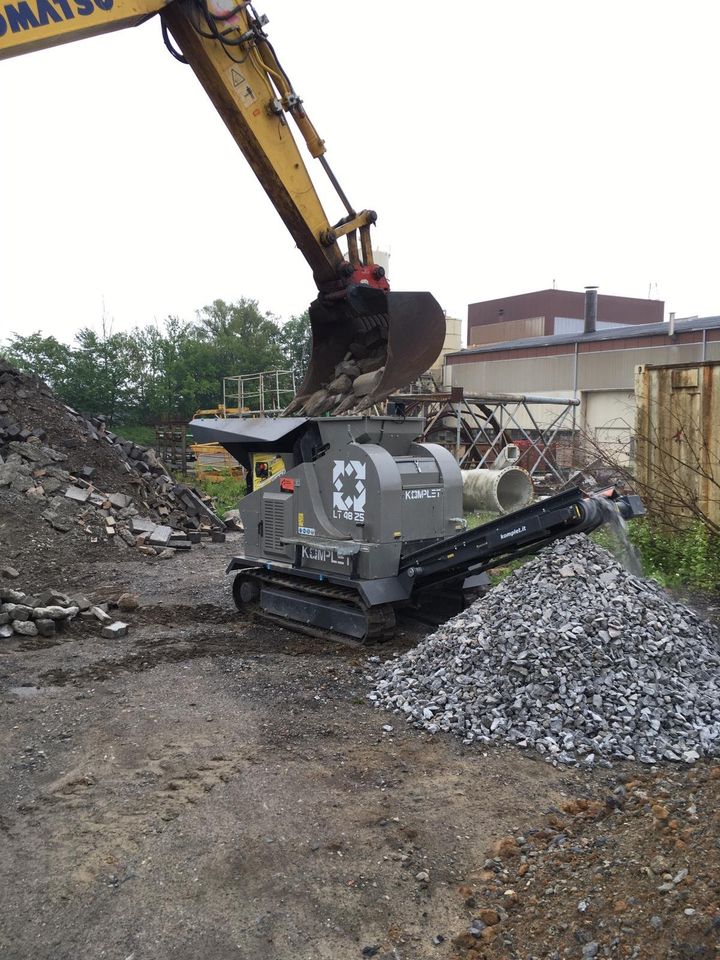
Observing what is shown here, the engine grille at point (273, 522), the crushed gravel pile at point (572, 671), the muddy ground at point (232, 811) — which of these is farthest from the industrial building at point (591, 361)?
the muddy ground at point (232, 811)

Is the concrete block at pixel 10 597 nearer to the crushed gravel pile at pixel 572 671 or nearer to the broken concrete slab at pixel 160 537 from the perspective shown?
the crushed gravel pile at pixel 572 671

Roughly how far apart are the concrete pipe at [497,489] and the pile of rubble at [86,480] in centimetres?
482

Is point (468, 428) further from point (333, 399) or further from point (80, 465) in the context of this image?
point (333, 399)

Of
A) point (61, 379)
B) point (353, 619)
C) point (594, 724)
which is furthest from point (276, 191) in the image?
point (61, 379)

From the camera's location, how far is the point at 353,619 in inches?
287

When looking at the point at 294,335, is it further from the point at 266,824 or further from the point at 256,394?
the point at 266,824

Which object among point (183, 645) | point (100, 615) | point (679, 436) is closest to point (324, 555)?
point (183, 645)

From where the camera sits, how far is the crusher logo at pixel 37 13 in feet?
21.1

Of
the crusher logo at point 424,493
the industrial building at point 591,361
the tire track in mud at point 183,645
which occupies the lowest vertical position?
the tire track in mud at point 183,645

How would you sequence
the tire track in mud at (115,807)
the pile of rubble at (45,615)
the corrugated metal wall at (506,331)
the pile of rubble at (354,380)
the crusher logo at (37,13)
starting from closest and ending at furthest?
the tire track in mud at (115,807)
the crusher logo at (37,13)
the pile of rubble at (45,615)
the pile of rubble at (354,380)
the corrugated metal wall at (506,331)

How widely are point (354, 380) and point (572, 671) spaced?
4092mm

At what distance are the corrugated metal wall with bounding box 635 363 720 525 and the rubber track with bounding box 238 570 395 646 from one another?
3.02 meters

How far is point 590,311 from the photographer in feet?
114

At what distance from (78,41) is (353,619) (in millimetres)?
5805
